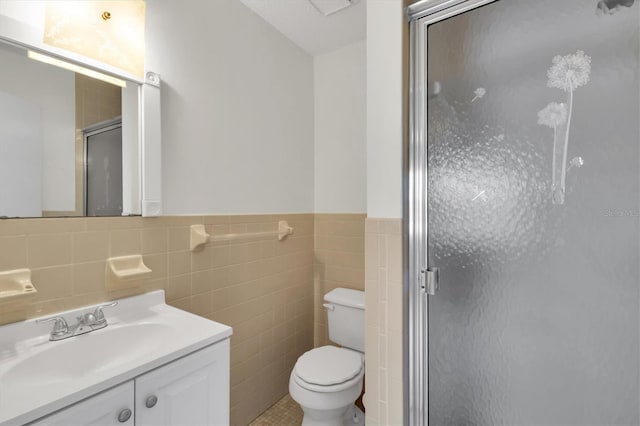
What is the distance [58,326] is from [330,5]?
6.50 ft

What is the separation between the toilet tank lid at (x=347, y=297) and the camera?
186cm

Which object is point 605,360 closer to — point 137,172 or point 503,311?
point 503,311

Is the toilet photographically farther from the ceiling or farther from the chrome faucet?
the ceiling

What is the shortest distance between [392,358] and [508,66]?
1.15 metres

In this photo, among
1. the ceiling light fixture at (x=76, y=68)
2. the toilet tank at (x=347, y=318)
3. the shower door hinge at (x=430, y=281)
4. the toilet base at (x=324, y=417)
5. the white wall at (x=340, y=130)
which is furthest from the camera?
the white wall at (x=340, y=130)

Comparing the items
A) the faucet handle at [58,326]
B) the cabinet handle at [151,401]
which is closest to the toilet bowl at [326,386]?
the cabinet handle at [151,401]

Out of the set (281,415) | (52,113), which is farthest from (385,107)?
(281,415)

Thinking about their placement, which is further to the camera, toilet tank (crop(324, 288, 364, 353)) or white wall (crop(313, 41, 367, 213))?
white wall (crop(313, 41, 367, 213))

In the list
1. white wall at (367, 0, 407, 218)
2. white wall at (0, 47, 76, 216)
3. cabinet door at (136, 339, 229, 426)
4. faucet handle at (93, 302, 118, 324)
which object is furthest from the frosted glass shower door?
white wall at (0, 47, 76, 216)

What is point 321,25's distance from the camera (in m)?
1.95

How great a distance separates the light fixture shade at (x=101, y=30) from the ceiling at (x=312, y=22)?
77 centimetres

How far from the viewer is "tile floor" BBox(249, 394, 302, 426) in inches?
70.9

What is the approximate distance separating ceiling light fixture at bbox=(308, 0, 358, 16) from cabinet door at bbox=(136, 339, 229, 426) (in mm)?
1813

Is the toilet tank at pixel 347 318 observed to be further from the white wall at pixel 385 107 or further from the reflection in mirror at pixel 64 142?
the reflection in mirror at pixel 64 142
